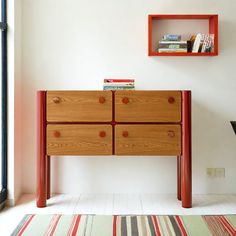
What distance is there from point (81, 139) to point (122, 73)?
814 millimetres

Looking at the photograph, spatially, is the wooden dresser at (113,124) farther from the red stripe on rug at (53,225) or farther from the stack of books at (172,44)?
the stack of books at (172,44)

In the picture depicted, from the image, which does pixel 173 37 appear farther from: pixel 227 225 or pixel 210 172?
pixel 227 225

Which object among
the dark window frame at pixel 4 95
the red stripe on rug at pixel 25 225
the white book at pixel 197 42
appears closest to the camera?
the red stripe on rug at pixel 25 225

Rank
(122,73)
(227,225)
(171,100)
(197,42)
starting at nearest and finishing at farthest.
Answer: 1. (227,225)
2. (171,100)
3. (197,42)
4. (122,73)

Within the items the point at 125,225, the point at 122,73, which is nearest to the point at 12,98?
the point at 122,73

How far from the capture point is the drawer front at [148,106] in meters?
2.55

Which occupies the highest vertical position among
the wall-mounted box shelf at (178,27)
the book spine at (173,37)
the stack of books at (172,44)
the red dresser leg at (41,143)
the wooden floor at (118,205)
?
the wall-mounted box shelf at (178,27)

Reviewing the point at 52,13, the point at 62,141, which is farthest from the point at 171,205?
the point at 52,13

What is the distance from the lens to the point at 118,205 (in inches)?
106

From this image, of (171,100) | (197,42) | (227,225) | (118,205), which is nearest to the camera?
(227,225)

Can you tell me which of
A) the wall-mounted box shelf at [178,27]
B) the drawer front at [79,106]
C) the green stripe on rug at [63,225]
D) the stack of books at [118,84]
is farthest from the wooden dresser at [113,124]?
the wall-mounted box shelf at [178,27]

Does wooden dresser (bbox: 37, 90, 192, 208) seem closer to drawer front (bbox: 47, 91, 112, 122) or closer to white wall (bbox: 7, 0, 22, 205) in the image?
drawer front (bbox: 47, 91, 112, 122)

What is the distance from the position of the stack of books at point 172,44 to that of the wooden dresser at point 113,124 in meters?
0.54

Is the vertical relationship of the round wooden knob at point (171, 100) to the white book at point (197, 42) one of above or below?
below
